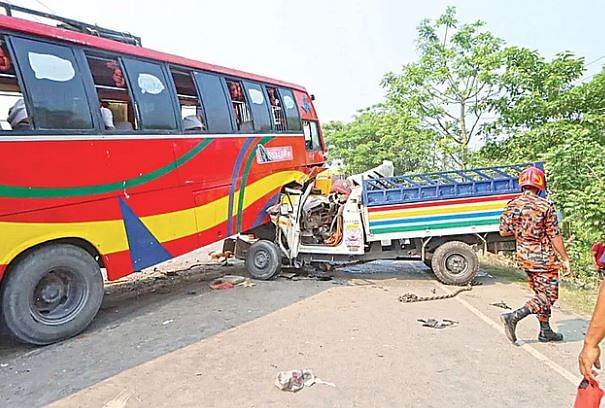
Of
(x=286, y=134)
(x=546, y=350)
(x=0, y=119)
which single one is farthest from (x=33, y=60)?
(x=546, y=350)

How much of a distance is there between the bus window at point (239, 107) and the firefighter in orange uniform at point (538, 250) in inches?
182

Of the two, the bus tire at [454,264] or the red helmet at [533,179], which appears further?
the bus tire at [454,264]

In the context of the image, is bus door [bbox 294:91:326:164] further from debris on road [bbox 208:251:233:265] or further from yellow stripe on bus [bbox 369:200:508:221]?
yellow stripe on bus [bbox 369:200:508:221]

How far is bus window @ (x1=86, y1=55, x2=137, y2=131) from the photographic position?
18.8ft

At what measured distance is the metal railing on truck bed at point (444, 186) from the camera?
767 centimetres

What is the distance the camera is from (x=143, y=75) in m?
6.38

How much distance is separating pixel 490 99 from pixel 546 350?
34.4 ft

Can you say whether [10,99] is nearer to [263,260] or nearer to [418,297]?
[263,260]

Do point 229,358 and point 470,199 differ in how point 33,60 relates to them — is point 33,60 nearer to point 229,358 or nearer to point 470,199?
point 229,358

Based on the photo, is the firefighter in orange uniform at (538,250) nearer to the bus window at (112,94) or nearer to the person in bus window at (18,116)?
the bus window at (112,94)

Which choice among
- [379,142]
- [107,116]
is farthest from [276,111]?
[379,142]

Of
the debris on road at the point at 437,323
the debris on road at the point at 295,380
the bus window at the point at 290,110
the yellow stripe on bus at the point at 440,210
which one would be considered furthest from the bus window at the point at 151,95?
the debris on road at the point at 437,323

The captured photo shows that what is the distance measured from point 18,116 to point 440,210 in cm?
578

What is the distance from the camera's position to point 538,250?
483cm
